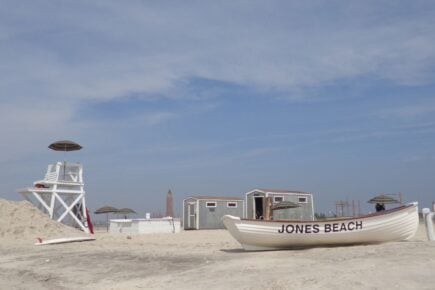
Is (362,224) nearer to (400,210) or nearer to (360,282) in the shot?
(400,210)

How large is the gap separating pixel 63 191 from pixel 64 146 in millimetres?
3627

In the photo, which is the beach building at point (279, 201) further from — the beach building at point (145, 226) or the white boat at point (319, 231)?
the white boat at point (319, 231)

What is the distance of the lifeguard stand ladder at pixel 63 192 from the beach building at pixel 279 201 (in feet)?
43.6

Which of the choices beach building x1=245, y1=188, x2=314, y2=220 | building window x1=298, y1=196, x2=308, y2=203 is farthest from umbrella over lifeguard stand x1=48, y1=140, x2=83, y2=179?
building window x1=298, y1=196, x2=308, y2=203

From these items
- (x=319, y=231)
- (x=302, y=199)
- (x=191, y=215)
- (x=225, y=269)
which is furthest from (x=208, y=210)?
(x=225, y=269)

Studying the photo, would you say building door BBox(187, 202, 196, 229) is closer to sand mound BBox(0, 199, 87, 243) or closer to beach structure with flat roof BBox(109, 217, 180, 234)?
beach structure with flat roof BBox(109, 217, 180, 234)

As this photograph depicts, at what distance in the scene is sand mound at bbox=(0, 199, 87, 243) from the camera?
24.7m

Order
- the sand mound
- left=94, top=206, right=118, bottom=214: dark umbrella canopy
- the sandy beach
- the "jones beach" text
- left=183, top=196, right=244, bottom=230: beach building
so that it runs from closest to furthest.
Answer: the sandy beach < the "jones beach" text < the sand mound < left=183, top=196, right=244, bottom=230: beach building < left=94, top=206, right=118, bottom=214: dark umbrella canopy

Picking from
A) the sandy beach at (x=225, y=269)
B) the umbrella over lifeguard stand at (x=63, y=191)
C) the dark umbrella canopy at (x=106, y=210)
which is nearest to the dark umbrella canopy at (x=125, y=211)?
the dark umbrella canopy at (x=106, y=210)

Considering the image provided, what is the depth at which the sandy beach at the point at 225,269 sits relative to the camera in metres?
9.88

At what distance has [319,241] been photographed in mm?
15430

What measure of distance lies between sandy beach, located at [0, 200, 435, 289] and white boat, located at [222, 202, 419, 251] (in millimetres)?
487

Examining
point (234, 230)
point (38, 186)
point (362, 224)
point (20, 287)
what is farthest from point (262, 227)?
point (38, 186)

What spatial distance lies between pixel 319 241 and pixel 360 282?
6.00 m
